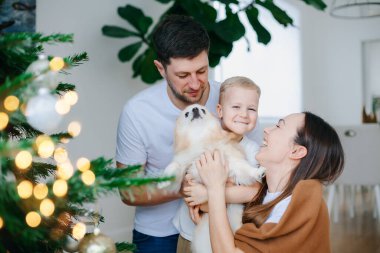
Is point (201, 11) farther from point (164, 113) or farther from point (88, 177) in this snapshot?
point (88, 177)

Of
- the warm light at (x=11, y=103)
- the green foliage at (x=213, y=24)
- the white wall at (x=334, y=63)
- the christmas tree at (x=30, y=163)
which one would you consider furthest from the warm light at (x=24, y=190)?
the white wall at (x=334, y=63)

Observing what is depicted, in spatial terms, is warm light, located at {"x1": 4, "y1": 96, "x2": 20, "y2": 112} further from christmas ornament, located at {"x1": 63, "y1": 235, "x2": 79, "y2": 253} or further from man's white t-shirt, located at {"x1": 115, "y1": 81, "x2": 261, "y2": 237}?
man's white t-shirt, located at {"x1": 115, "y1": 81, "x2": 261, "y2": 237}

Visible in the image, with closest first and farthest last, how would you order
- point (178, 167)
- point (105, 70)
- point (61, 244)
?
point (61, 244) → point (178, 167) → point (105, 70)

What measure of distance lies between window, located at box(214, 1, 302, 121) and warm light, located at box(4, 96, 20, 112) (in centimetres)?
470

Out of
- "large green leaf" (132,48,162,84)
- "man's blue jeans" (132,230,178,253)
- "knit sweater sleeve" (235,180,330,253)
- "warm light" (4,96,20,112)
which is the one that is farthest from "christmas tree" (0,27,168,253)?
"large green leaf" (132,48,162,84)

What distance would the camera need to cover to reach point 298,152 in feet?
4.31

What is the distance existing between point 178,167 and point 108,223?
2.01m

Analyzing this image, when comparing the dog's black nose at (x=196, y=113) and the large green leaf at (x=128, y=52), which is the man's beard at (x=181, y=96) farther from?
the large green leaf at (x=128, y=52)

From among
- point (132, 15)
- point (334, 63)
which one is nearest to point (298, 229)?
point (132, 15)

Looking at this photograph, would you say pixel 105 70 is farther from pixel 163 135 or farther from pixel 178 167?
pixel 178 167

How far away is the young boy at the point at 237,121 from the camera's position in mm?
1378

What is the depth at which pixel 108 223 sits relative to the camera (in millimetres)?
3244

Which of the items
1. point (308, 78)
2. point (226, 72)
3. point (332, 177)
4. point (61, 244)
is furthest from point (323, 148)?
point (308, 78)

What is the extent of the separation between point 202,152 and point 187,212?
0.29 metres
